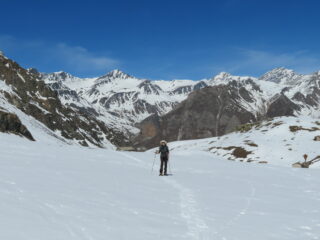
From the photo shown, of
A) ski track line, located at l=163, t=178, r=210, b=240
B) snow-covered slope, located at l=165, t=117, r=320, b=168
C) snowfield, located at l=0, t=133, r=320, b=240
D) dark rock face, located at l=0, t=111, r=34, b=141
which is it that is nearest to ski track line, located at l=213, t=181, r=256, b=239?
snowfield, located at l=0, t=133, r=320, b=240

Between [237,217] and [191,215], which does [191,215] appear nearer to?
[191,215]

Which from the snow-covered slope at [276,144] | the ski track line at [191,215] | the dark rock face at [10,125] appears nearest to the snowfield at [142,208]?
the ski track line at [191,215]

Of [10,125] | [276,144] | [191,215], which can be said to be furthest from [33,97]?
[191,215]

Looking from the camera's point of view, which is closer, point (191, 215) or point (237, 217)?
point (191, 215)

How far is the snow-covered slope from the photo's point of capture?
174ft

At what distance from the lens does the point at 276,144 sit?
194ft

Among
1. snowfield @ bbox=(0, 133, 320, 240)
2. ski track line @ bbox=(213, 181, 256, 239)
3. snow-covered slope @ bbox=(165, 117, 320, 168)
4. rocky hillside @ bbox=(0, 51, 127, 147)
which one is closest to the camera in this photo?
snowfield @ bbox=(0, 133, 320, 240)

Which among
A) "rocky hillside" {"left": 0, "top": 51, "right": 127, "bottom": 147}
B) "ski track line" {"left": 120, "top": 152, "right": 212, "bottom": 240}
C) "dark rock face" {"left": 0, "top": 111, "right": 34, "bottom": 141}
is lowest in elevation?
"ski track line" {"left": 120, "top": 152, "right": 212, "bottom": 240}

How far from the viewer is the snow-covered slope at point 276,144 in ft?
174

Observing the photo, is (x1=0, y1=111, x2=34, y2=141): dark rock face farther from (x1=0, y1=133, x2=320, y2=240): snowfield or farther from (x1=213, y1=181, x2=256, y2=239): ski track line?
(x1=213, y1=181, x2=256, y2=239): ski track line

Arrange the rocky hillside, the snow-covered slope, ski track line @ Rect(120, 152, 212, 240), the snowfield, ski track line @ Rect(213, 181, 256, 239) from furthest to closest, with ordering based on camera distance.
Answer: the rocky hillside → the snow-covered slope → ski track line @ Rect(213, 181, 256, 239) → ski track line @ Rect(120, 152, 212, 240) → the snowfield

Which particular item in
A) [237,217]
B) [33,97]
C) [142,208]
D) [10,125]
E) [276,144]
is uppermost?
[33,97]

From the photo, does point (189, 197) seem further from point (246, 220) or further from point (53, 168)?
point (53, 168)

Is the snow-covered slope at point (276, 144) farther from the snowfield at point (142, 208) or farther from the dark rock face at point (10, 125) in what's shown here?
the dark rock face at point (10, 125)
